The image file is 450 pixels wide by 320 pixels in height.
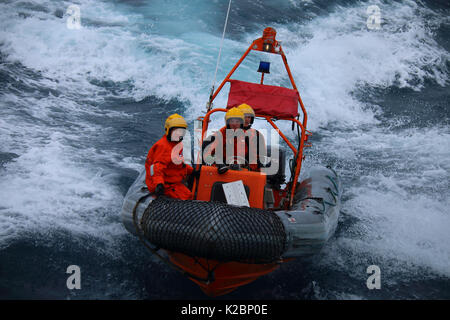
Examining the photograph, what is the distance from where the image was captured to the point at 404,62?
397 inches

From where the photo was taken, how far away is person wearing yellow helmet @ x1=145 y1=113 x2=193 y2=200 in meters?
3.32

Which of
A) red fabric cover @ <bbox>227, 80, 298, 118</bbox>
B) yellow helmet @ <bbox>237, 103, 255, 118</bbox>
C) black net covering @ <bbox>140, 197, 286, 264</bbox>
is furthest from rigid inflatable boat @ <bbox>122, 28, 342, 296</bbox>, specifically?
yellow helmet @ <bbox>237, 103, 255, 118</bbox>

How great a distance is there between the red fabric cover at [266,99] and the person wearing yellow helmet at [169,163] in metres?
1.07

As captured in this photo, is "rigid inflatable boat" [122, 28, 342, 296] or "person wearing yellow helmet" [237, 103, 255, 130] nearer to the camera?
"rigid inflatable boat" [122, 28, 342, 296]

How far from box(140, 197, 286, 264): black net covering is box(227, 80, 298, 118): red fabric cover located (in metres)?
1.62

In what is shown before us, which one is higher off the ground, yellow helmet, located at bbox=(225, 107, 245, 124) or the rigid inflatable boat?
yellow helmet, located at bbox=(225, 107, 245, 124)

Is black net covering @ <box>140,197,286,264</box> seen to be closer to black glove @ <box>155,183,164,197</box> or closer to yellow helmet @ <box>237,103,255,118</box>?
black glove @ <box>155,183,164,197</box>

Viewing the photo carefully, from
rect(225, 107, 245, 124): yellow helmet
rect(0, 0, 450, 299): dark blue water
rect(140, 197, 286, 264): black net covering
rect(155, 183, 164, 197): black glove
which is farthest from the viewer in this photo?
rect(225, 107, 245, 124): yellow helmet

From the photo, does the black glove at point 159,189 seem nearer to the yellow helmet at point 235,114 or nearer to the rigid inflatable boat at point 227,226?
the rigid inflatable boat at point 227,226

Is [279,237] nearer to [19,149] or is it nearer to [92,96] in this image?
[19,149]

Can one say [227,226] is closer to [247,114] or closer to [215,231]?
[215,231]

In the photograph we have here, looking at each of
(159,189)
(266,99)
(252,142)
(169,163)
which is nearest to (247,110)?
(252,142)
